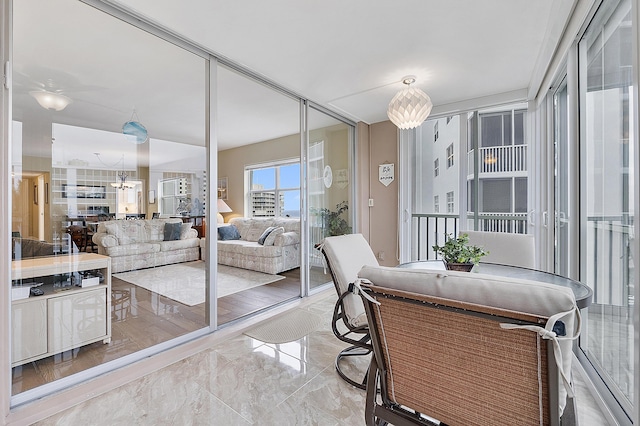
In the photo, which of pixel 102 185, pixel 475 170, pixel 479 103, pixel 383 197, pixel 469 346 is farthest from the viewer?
pixel 383 197

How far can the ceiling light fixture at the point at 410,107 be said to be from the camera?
8.05 feet

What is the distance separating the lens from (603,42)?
1.76m

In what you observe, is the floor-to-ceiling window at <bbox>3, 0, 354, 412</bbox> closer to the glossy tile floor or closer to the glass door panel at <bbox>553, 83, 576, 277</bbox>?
the glossy tile floor

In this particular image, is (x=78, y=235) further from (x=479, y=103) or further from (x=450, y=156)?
(x=479, y=103)

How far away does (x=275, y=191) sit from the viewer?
189 inches

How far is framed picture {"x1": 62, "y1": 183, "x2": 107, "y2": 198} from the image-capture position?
1.85 m

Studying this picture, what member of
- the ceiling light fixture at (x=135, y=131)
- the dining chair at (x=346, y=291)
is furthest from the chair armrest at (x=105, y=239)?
the dining chair at (x=346, y=291)

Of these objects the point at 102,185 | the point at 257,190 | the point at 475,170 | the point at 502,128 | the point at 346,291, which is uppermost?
the point at 502,128

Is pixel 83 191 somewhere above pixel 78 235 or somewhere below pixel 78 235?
above

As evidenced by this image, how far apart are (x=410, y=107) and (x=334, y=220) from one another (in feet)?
7.17

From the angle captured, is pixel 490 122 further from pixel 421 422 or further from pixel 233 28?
pixel 421 422

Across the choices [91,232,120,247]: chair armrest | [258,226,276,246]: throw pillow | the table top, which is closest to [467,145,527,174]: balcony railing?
the table top

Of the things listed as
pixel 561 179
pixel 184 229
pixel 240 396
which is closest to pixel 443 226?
pixel 561 179

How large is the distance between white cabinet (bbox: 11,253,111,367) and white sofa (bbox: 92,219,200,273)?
0.32ft
